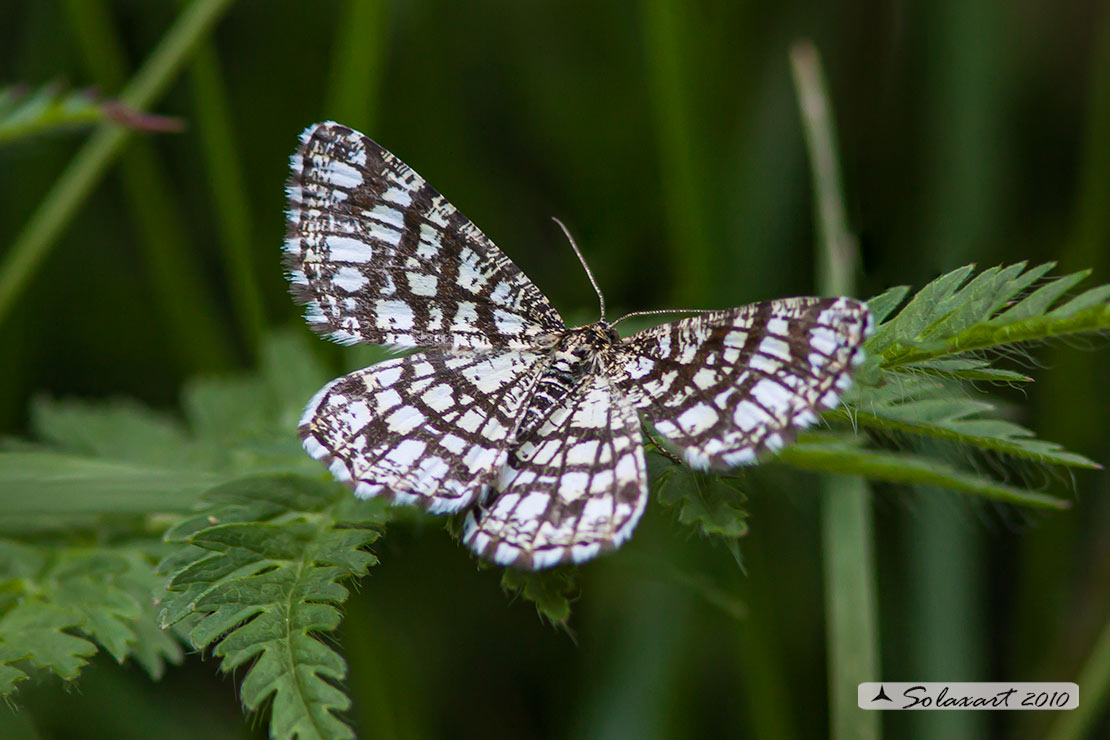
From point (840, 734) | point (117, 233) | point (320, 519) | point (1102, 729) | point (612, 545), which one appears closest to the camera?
point (612, 545)

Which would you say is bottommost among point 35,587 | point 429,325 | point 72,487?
point 35,587

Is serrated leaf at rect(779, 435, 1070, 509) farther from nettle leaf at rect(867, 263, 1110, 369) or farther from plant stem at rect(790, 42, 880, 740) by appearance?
plant stem at rect(790, 42, 880, 740)

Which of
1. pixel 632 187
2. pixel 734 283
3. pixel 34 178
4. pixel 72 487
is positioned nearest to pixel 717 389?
pixel 72 487

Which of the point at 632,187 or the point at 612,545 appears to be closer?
the point at 612,545

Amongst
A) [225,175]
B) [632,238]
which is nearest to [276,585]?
[225,175]

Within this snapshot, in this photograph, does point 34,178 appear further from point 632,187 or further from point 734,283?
point 734,283

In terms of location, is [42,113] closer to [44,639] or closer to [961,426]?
[44,639]

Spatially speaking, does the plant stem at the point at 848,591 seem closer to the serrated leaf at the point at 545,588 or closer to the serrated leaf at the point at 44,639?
the serrated leaf at the point at 545,588
